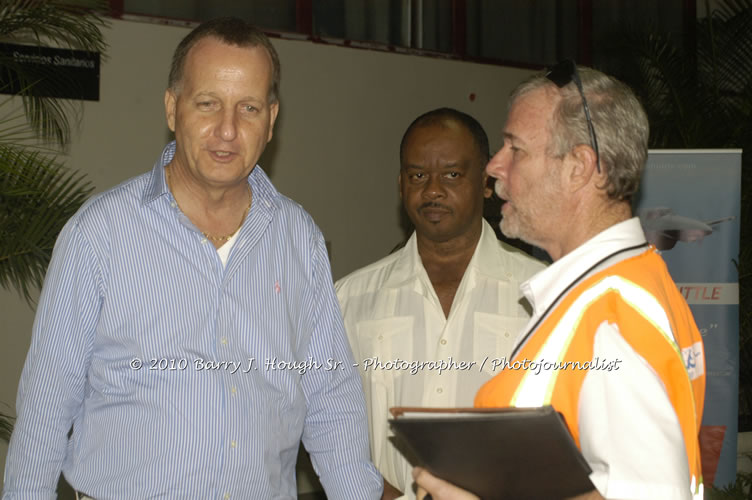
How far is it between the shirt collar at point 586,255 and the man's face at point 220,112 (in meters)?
0.90

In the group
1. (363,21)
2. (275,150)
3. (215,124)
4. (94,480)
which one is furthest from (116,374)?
(363,21)

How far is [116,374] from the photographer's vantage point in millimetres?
1985

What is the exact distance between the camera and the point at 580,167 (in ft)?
5.74

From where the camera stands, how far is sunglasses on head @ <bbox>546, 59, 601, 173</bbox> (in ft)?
5.65

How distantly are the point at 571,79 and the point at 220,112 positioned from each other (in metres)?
0.93

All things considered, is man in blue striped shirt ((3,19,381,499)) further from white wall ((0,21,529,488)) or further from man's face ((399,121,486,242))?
white wall ((0,21,529,488))

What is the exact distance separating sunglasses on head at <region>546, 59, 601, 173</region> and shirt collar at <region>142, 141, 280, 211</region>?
915 millimetres

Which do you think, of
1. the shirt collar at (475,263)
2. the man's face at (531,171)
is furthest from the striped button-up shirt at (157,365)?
the man's face at (531,171)

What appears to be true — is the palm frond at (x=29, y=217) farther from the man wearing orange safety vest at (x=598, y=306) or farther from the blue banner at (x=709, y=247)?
the blue banner at (x=709, y=247)

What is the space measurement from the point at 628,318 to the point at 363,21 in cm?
636

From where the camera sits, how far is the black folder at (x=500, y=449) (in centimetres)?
137

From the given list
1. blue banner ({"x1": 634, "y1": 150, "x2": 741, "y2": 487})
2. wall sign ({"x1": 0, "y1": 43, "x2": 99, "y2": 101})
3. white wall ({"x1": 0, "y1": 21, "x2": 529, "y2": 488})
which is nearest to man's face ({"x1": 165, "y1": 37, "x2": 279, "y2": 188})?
blue banner ({"x1": 634, "y1": 150, "x2": 741, "y2": 487})

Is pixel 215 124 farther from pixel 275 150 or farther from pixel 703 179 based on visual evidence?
pixel 275 150

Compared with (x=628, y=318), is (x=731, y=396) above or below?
below
